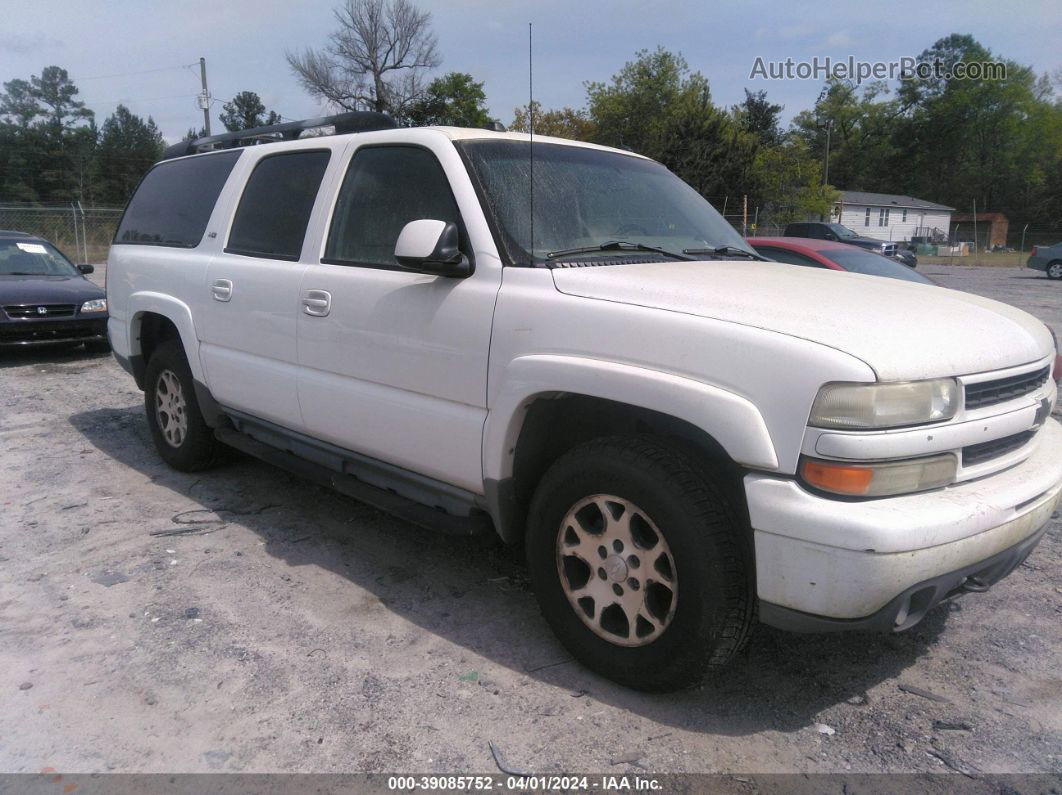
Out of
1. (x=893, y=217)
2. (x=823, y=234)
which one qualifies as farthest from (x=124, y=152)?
(x=893, y=217)

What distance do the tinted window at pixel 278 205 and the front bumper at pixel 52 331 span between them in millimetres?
6240

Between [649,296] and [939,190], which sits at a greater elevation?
[939,190]

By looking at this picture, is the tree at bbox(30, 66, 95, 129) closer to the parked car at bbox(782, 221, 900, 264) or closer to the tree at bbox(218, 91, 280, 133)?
the tree at bbox(218, 91, 280, 133)

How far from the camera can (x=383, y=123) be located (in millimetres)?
4418

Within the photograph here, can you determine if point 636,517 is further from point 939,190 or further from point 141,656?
point 939,190

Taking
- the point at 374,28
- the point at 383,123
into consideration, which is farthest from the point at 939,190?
the point at 383,123

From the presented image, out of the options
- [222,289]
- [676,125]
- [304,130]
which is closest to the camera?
[222,289]

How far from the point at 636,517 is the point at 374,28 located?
35942 mm

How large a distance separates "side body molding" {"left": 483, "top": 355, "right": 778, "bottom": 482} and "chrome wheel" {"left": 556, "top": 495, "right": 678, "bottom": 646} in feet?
1.21

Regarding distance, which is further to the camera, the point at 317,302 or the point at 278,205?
the point at 278,205

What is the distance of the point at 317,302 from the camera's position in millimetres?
3781

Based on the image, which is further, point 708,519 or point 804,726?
point 804,726

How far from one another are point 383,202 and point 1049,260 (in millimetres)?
30542

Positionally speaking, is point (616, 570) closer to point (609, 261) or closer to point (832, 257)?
point (609, 261)
